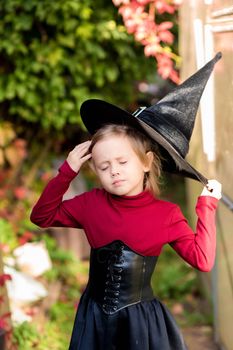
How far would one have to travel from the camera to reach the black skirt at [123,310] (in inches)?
98.6

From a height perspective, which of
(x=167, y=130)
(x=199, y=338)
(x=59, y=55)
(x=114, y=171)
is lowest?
(x=199, y=338)

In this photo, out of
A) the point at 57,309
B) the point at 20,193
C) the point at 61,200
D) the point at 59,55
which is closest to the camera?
the point at 61,200

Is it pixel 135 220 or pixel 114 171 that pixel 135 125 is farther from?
pixel 135 220

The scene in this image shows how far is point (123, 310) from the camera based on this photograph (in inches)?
99.4

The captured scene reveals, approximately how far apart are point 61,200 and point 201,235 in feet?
1.89

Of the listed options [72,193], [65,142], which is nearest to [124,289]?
[72,193]

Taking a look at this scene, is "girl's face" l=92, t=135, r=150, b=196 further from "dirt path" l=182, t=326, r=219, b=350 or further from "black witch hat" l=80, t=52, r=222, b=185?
"dirt path" l=182, t=326, r=219, b=350

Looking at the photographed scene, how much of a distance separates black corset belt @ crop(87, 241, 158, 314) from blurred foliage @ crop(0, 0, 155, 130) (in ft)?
8.01

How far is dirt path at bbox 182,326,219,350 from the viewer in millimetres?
4227

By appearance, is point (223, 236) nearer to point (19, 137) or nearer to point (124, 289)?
point (124, 289)

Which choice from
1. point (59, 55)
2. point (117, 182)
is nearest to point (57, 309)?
point (59, 55)

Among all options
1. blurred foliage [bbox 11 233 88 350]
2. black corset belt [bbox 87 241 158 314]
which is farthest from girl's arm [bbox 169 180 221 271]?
blurred foliage [bbox 11 233 88 350]

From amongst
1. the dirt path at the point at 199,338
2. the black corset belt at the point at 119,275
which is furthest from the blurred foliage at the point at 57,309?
the black corset belt at the point at 119,275

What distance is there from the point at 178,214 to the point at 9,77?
Answer: 2.82 metres
